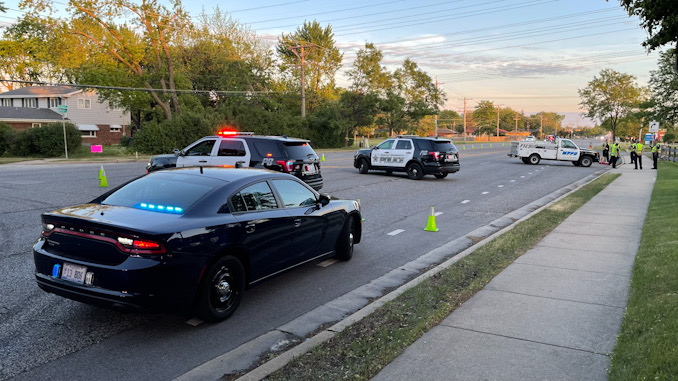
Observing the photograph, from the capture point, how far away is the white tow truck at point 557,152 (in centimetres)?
3152

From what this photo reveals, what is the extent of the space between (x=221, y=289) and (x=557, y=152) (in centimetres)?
3136

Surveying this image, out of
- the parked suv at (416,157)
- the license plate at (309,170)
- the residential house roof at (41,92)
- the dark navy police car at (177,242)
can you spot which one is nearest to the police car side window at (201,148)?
the license plate at (309,170)

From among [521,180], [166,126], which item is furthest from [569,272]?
[166,126]

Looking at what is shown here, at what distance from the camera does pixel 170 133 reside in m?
36.1

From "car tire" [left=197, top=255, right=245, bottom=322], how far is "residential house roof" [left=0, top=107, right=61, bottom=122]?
53.9 metres

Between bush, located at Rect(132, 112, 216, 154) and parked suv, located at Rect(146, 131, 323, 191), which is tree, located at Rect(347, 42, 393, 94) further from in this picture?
parked suv, located at Rect(146, 131, 323, 191)

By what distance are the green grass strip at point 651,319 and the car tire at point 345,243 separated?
11.9 feet

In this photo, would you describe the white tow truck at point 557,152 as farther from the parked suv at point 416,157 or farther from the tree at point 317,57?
the tree at point 317,57

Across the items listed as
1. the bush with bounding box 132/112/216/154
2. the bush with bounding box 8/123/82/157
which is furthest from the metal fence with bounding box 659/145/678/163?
the bush with bounding box 8/123/82/157

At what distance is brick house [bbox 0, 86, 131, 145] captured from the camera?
2133 inches

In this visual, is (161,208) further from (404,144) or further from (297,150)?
(404,144)

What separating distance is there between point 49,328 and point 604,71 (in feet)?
206

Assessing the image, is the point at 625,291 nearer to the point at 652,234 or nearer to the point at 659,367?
the point at 659,367

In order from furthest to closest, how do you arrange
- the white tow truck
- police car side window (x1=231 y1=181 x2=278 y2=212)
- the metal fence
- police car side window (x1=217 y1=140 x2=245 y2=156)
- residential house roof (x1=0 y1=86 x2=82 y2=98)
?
1. residential house roof (x1=0 y1=86 x2=82 y2=98)
2. the metal fence
3. the white tow truck
4. police car side window (x1=217 y1=140 x2=245 y2=156)
5. police car side window (x1=231 y1=181 x2=278 y2=212)
